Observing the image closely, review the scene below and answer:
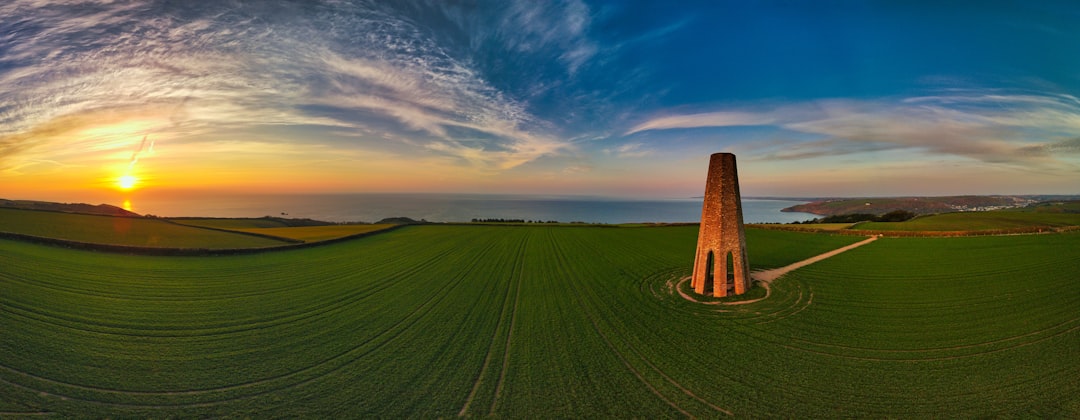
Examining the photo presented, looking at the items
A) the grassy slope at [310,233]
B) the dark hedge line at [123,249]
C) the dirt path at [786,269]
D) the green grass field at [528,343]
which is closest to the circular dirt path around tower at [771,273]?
the dirt path at [786,269]

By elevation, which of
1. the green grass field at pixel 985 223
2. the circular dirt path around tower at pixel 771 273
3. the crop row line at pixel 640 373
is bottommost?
the crop row line at pixel 640 373

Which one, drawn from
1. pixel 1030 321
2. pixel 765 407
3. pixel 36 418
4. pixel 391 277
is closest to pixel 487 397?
pixel 765 407

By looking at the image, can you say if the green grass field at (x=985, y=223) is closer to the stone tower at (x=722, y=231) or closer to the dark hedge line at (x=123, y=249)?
the stone tower at (x=722, y=231)

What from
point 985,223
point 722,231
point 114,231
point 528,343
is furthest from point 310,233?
point 985,223

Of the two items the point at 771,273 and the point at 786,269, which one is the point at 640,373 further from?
the point at 786,269

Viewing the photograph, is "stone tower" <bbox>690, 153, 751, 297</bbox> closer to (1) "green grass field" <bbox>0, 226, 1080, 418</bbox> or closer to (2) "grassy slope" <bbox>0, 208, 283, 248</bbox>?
(1) "green grass field" <bbox>0, 226, 1080, 418</bbox>

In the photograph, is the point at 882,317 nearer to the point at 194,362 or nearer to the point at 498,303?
the point at 498,303
